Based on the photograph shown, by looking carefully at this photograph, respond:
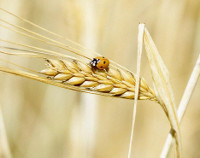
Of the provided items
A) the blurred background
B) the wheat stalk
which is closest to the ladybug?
the wheat stalk

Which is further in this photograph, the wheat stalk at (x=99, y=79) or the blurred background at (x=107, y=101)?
the blurred background at (x=107, y=101)

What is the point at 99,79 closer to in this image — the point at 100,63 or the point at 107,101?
the point at 100,63

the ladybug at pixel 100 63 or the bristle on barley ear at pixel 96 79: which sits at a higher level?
the ladybug at pixel 100 63

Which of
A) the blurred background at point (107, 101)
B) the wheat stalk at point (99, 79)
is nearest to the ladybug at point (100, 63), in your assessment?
the wheat stalk at point (99, 79)

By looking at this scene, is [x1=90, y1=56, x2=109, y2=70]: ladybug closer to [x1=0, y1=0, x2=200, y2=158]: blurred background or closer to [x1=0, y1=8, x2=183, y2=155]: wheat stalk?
[x1=0, y1=8, x2=183, y2=155]: wheat stalk

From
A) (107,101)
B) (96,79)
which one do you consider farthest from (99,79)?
(107,101)

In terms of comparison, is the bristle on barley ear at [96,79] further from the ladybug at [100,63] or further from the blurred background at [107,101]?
the blurred background at [107,101]
